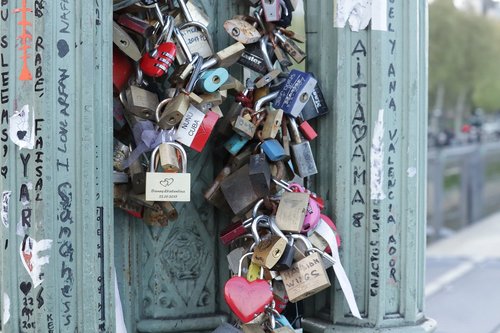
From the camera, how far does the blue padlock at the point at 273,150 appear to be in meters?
2.38

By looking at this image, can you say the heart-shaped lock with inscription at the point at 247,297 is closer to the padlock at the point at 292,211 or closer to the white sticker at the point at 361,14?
the padlock at the point at 292,211

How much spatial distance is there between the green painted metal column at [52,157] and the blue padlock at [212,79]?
33 cm

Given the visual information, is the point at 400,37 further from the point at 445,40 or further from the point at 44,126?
the point at 445,40

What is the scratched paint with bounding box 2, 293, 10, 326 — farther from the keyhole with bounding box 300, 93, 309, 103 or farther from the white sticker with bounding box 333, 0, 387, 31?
the white sticker with bounding box 333, 0, 387, 31

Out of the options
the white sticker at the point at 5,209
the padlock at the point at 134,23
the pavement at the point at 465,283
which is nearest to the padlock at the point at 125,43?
the padlock at the point at 134,23

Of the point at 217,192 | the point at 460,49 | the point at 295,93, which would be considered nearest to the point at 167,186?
the point at 217,192

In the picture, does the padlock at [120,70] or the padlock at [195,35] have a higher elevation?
the padlock at [195,35]

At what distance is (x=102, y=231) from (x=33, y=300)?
270mm

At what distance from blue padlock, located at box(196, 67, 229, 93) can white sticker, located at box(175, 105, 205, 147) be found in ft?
0.25

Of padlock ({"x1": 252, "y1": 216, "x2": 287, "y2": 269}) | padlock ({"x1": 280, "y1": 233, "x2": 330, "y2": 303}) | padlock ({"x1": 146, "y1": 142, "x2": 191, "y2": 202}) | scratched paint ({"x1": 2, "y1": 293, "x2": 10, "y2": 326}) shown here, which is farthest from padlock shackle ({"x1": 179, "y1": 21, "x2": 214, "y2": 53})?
scratched paint ({"x1": 2, "y1": 293, "x2": 10, "y2": 326})

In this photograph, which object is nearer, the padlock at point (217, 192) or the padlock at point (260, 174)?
the padlock at point (260, 174)

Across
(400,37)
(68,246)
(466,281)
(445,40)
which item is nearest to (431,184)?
(466,281)

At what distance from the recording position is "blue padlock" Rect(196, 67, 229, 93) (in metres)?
2.33

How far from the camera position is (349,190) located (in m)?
2.52
